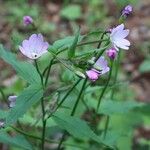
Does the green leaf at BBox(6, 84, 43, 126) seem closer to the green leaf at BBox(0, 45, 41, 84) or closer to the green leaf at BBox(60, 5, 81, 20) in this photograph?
the green leaf at BBox(0, 45, 41, 84)

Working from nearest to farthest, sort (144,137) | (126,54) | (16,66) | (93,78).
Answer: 1. (93,78)
2. (16,66)
3. (144,137)
4. (126,54)

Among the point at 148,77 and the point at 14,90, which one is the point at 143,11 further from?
the point at 14,90

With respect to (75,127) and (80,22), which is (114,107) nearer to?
(75,127)

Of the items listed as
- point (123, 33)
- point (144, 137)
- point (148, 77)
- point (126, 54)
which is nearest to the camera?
point (123, 33)

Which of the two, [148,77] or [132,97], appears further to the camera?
[148,77]

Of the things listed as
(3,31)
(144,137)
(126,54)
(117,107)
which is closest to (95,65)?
(117,107)

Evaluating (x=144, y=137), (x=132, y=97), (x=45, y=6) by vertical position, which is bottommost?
(x=144, y=137)

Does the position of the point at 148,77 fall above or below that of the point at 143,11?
below

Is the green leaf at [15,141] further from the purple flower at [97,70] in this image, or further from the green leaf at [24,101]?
the purple flower at [97,70]
